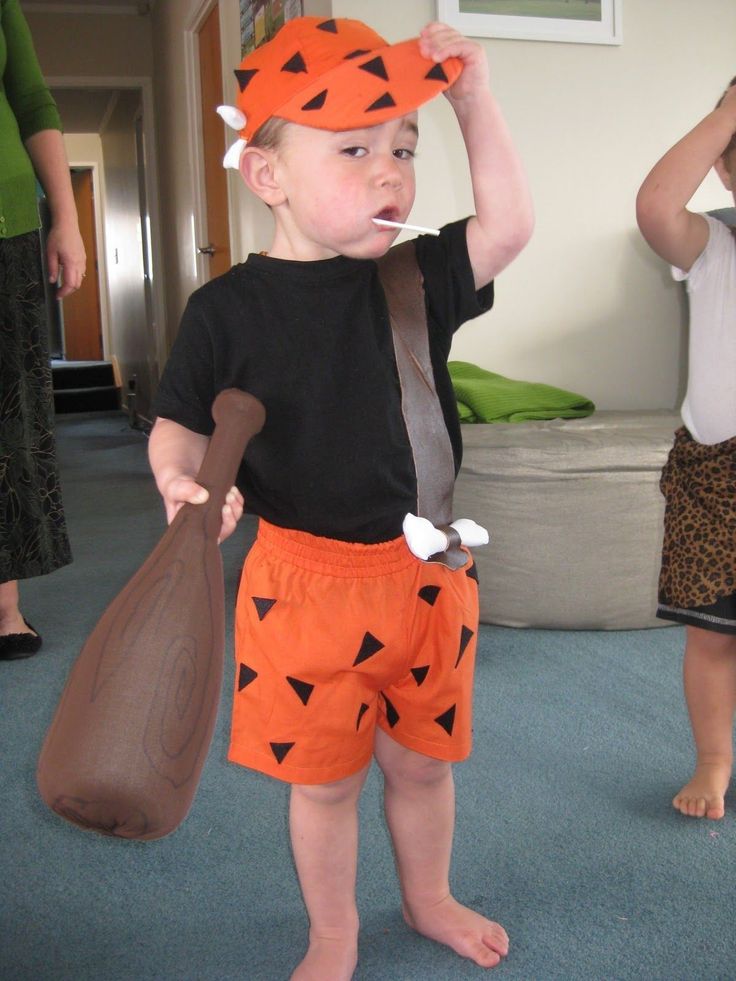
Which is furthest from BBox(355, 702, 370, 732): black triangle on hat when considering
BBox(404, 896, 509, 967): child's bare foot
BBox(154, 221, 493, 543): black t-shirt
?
BBox(404, 896, 509, 967): child's bare foot

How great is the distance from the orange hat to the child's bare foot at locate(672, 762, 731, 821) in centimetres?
95

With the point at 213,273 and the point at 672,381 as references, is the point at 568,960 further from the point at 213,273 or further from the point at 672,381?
the point at 213,273

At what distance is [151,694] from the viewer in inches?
23.3

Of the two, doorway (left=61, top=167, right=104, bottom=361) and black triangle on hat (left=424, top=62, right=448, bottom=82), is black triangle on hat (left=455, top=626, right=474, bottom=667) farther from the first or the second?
doorway (left=61, top=167, right=104, bottom=361)

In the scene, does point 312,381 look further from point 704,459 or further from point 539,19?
point 539,19

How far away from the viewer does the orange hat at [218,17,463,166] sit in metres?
0.79

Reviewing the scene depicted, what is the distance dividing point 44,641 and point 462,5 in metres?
1.73

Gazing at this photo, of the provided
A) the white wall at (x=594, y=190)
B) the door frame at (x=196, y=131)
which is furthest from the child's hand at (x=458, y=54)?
the door frame at (x=196, y=131)

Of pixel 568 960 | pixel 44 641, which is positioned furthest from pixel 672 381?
pixel 568 960

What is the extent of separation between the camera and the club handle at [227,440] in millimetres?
660

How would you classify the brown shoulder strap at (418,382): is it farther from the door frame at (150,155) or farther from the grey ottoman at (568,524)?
the door frame at (150,155)

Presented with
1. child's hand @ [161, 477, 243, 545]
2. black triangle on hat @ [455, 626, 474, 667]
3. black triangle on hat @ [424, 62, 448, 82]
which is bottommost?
black triangle on hat @ [455, 626, 474, 667]

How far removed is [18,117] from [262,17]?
1393mm

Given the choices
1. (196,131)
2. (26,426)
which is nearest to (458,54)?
(26,426)
